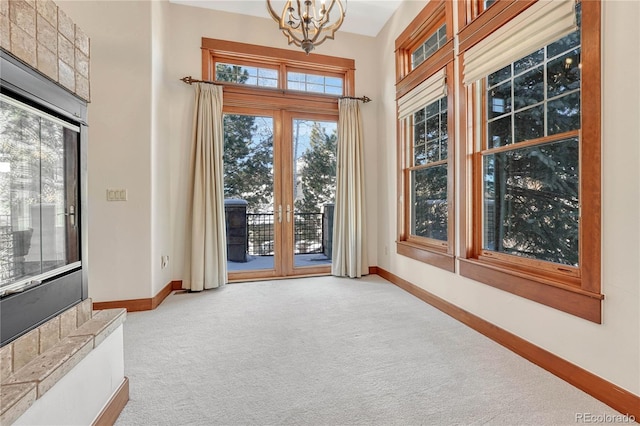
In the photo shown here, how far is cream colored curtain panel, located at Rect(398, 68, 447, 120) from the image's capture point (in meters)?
3.04

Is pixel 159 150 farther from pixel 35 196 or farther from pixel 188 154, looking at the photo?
pixel 35 196

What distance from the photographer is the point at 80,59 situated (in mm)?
1518

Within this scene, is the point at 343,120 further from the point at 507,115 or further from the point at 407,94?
the point at 507,115

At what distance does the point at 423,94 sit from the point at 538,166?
5.14ft

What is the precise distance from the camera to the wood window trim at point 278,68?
390cm

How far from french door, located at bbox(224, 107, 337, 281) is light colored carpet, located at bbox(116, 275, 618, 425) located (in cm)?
119

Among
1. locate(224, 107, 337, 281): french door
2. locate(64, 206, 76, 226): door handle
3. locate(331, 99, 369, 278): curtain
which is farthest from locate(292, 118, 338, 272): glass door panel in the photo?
locate(64, 206, 76, 226): door handle

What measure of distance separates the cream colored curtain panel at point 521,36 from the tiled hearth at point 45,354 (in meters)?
3.10

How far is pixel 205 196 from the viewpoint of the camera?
3.72 metres

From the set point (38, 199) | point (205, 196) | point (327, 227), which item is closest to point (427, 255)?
point (327, 227)

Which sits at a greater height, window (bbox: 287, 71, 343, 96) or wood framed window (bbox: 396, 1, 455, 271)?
window (bbox: 287, 71, 343, 96)

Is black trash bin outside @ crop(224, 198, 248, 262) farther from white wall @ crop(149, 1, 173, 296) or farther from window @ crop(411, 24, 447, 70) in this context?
window @ crop(411, 24, 447, 70)

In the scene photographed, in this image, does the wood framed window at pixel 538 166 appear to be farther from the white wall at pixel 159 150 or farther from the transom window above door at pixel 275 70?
the white wall at pixel 159 150
